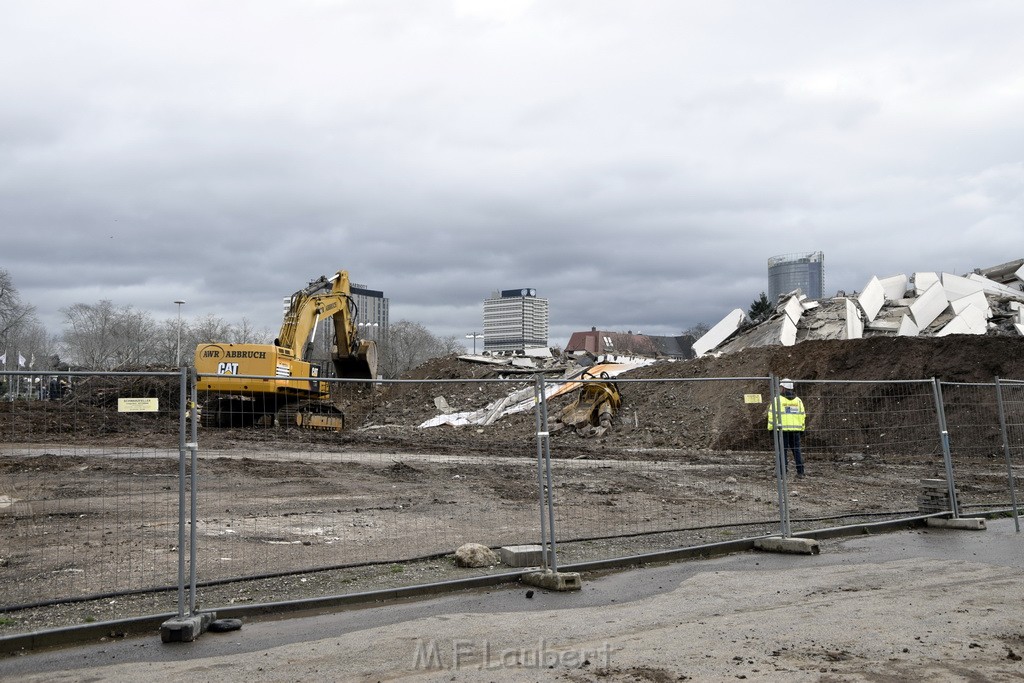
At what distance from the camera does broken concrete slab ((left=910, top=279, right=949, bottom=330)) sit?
36.3 m

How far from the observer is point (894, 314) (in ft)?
123

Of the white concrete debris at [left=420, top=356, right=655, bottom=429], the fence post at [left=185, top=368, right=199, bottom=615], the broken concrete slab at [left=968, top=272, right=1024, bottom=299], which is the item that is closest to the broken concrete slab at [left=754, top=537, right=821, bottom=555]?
the fence post at [left=185, top=368, right=199, bottom=615]

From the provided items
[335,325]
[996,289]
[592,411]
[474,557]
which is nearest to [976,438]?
[592,411]

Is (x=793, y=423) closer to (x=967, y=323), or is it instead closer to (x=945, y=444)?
(x=945, y=444)

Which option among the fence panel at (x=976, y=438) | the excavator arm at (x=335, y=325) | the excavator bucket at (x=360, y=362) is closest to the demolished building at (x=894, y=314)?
the fence panel at (x=976, y=438)

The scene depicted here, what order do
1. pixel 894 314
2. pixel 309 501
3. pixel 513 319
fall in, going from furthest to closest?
pixel 513 319 → pixel 894 314 → pixel 309 501

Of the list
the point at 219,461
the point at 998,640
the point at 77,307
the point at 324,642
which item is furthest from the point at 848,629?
the point at 77,307

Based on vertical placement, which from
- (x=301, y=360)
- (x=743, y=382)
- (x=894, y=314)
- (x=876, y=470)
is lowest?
(x=876, y=470)

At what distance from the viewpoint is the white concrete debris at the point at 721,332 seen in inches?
1612

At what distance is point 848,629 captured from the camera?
→ 6.45 meters

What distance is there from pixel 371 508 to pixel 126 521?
2.96m

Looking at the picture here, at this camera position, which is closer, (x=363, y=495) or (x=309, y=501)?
(x=309, y=501)

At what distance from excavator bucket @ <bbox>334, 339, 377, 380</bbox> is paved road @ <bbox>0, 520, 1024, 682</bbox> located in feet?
76.5

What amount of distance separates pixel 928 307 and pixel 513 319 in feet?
462
